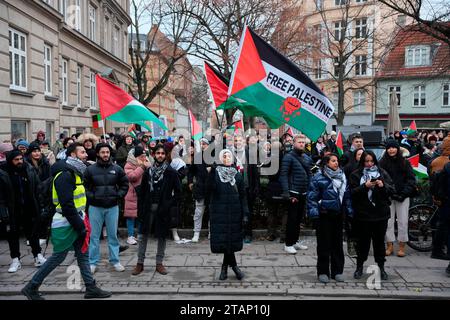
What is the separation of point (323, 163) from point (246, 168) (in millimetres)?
2216

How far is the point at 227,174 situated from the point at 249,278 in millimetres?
1566

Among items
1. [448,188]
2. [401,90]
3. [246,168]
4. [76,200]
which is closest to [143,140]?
[246,168]

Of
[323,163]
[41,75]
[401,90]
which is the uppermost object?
[401,90]

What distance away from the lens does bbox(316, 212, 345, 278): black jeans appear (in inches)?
253

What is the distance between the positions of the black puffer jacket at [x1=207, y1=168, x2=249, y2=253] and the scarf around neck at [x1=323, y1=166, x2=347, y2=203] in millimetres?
1305

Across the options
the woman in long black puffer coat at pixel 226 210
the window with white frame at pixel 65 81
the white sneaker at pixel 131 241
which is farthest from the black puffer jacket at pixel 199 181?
the window with white frame at pixel 65 81

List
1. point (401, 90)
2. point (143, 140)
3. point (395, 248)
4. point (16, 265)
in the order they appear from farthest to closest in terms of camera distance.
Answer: point (401, 90) → point (143, 140) → point (395, 248) → point (16, 265)

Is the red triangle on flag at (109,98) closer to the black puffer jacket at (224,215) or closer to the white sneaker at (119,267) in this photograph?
the white sneaker at (119,267)

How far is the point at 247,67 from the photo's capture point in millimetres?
7234

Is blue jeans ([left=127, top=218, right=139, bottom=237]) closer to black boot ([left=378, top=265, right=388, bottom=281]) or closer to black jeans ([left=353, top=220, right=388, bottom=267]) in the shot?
black jeans ([left=353, top=220, right=388, bottom=267])

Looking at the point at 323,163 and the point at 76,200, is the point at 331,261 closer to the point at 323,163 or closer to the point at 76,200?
the point at 323,163

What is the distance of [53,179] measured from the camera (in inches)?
227

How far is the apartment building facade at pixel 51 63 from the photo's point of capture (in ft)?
47.5

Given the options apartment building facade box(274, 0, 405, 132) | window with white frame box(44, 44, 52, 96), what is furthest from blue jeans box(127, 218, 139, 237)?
apartment building facade box(274, 0, 405, 132)
